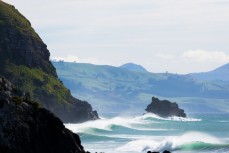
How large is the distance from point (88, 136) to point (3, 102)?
95.2 m

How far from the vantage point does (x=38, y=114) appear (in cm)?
4400

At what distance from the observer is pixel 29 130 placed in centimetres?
4294

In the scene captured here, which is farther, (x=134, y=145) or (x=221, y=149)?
(x=134, y=145)

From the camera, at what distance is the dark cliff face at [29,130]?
4184 cm

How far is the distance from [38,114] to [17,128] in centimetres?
209

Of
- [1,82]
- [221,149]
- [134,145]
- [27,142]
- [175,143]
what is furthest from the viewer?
[134,145]

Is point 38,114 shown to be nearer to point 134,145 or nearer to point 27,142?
point 27,142

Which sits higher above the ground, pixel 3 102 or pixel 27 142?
pixel 3 102

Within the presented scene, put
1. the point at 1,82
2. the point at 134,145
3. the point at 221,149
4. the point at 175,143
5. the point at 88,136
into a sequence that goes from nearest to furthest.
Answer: the point at 1,82 < the point at 221,149 < the point at 175,143 < the point at 134,145 < the point at 88,136

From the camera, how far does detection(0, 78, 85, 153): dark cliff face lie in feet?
137

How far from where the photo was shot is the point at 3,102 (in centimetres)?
4369

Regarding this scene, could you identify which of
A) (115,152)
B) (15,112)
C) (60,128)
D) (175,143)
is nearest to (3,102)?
(15,112)

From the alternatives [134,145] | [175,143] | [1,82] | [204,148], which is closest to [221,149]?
[204,148]

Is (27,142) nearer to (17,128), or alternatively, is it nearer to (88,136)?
(17,128)
